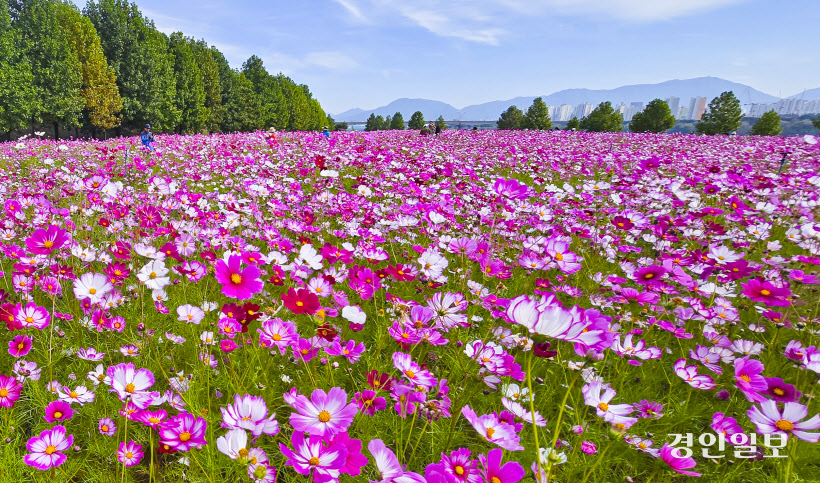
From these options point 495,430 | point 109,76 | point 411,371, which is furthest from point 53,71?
point 495,430

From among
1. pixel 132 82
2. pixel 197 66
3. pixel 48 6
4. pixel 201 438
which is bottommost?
pixel 201 438

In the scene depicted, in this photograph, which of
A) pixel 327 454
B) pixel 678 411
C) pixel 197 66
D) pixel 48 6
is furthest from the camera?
pixel 197 66

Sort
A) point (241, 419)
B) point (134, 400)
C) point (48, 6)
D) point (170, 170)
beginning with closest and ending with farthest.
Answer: point (241, 419) < point (134, 400) < point (170, 170) < point (48, 6)

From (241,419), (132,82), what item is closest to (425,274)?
(241,419)

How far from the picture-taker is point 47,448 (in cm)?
125

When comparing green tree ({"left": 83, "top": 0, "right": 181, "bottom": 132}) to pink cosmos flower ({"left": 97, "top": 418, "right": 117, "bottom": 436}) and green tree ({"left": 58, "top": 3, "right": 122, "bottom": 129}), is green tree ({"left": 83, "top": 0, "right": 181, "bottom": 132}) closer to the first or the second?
green tree ({"left": 58, "top": 3, "right": 122, "bottom": 129})

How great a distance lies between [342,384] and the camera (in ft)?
6.33

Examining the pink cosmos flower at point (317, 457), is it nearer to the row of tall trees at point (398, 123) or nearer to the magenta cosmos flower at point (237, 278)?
the magenta cosmos flower at point (237, 278)

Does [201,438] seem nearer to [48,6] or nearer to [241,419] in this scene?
[241,419]

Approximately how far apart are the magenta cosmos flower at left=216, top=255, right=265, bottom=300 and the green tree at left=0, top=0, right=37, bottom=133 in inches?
1158

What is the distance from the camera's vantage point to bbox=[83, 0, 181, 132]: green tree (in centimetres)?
2775

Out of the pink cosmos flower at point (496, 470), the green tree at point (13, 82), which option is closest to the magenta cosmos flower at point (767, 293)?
the pink cosmos flower at point (496, 470)

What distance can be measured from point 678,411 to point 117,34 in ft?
124

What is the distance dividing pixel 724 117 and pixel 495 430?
156 feet
